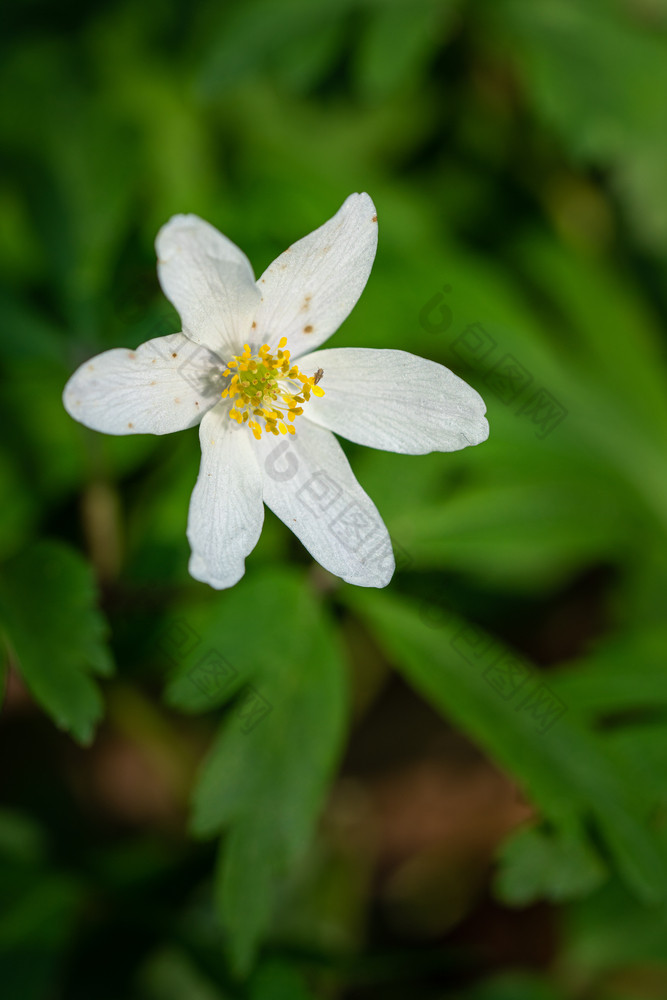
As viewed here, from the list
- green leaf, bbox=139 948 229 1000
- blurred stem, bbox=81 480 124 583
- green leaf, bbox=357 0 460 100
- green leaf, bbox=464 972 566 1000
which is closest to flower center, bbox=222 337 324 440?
blurred stem, bbox=81 480 124 583

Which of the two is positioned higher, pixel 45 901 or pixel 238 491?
pixel 238 491

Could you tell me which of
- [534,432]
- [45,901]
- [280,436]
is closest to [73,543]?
[45,901]

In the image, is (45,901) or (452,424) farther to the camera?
(45,901)

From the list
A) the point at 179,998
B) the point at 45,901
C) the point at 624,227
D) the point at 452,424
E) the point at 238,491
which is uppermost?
the point at 624,227

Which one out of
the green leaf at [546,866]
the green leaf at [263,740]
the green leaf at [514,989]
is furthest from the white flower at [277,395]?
the green leaf at [514,989]

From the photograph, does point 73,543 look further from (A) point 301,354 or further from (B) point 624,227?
(B) point 624,227

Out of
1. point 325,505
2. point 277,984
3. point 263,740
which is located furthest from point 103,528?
point 277,984

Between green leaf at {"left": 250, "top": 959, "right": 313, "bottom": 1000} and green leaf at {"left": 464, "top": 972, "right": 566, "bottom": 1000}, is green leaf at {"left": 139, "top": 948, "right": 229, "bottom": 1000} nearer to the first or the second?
green leaf at {"left": 250, "top": 959, "right": 313, "bottom": 1000}

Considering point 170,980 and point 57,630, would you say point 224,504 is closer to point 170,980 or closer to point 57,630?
point 57,630
